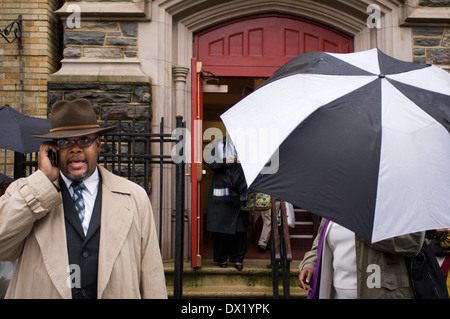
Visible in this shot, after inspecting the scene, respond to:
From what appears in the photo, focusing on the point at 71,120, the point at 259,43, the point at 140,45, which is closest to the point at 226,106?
the point at 259,43

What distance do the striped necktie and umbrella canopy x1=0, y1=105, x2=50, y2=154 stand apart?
1.73 m

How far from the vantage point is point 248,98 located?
7.98 ft

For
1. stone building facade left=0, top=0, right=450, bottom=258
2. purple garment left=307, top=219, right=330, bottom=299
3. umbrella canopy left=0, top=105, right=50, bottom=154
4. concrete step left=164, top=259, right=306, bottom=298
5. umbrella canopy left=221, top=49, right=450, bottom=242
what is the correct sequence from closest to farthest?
1. umbrella canopy left=221, top=49, right=450, bottom=242
2. purple garment left=307, top=219, right=330, bottom=299
3. umbrella canopy left=0, top=105, right=50, bottom=154
4. concrete step left=164, top=259, right=306, bottom=298
5. stone building facade left=0, top=0, right=450, bottom=258

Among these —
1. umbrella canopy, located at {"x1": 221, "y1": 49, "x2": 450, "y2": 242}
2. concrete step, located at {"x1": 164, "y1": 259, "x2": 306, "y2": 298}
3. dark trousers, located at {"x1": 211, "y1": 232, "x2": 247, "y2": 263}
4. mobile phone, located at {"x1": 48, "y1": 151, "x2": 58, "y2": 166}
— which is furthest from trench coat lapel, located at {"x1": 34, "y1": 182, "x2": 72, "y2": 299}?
dark trousers, located at {"x1": 211, "y1": 232, "x2": 247, "y2": 263}

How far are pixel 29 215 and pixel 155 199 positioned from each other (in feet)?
12.5

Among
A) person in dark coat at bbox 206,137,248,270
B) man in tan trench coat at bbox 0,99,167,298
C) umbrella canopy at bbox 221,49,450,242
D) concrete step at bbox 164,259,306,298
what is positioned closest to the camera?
umbrella canopy at bbox 221,49,450,242

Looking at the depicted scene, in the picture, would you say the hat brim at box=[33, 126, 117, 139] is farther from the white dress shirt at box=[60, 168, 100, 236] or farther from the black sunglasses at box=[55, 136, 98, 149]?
the white dress shirt at box=[60, 168, 100, 236]

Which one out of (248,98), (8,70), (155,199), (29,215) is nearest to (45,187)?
(29,215)

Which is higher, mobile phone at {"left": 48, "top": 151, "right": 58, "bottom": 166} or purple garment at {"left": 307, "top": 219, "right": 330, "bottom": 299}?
mobile phone at {"left": 48, "top": 151, "right": 58, "bottom": 166}

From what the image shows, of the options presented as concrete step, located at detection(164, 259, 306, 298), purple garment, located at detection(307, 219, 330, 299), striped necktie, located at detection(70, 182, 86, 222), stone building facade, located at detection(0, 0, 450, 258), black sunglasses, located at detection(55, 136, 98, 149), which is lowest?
concrete step, located at detection(164, 259, 306, 298)

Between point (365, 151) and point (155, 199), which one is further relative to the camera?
point (155, 199)

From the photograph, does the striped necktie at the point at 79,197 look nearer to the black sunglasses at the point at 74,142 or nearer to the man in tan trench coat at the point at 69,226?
the man in tan trench coat at the point at 69,226

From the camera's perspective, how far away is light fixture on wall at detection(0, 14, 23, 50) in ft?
20.2
